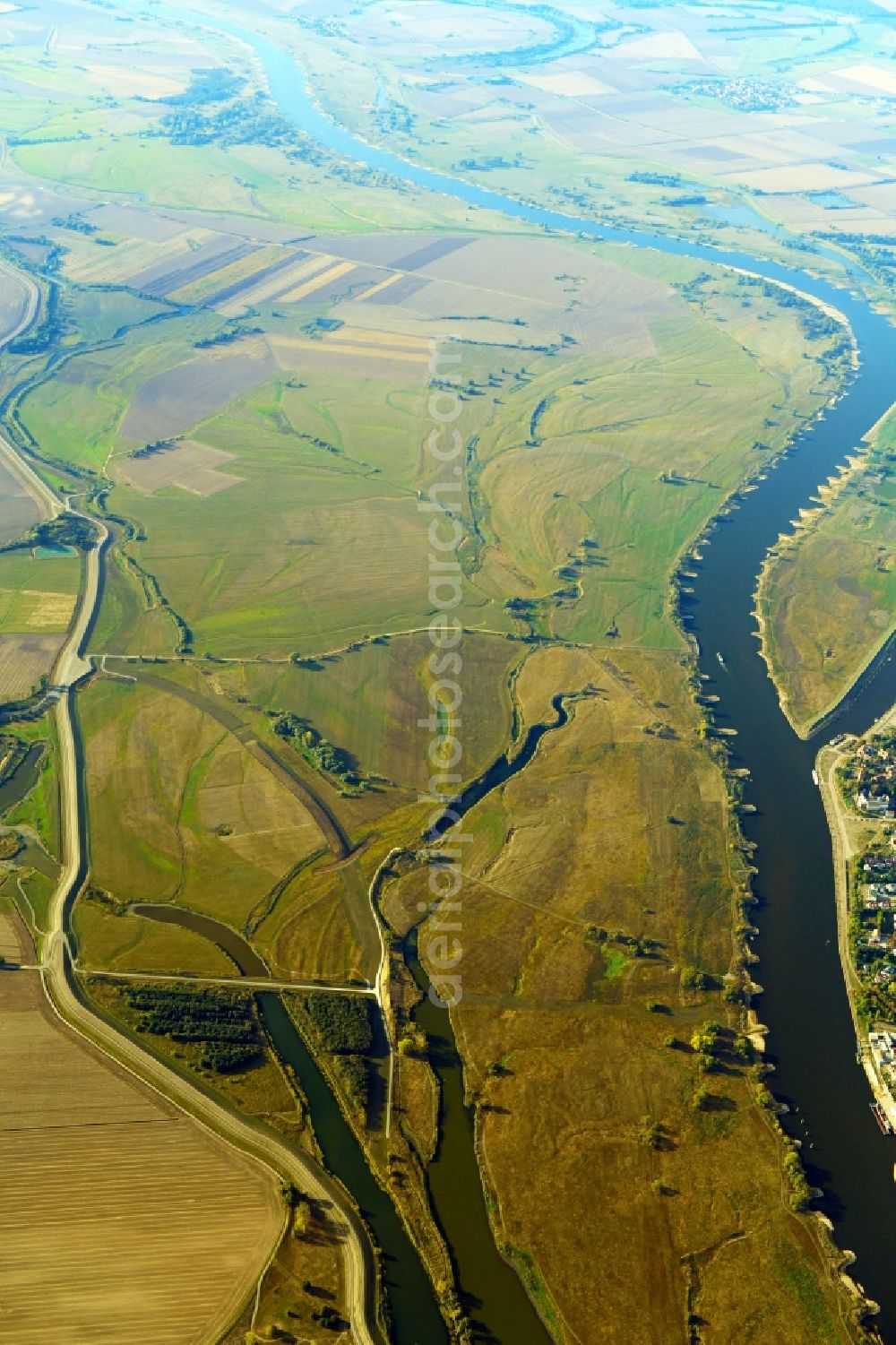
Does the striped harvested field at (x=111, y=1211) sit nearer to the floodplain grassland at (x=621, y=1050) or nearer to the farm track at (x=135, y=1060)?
the farm track at (x=135, y=1060)

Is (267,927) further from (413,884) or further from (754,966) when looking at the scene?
(754,966)

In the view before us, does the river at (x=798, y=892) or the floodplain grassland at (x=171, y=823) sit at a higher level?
the river at (x=798, y=892)

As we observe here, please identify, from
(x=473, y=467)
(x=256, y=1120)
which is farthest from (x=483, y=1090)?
(x=473, y=467)

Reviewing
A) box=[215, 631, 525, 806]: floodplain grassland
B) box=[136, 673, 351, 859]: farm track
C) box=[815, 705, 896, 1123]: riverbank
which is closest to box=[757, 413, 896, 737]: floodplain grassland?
box=[815, 705, 896, 1123]: riverbank

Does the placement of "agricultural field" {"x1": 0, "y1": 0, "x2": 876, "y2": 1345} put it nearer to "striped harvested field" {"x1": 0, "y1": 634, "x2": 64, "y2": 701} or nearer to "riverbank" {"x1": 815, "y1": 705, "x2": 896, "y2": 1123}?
"striped harvested field" {"x1": 0, "y1": 634, "x2": 64, "y2": 701}

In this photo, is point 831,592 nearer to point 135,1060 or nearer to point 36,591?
point 135,1060

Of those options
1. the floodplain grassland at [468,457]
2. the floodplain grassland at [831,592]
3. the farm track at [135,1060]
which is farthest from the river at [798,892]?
the floodplain grassland at [468,457]

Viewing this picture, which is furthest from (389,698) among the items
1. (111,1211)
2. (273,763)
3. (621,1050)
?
→ (111,1211)
